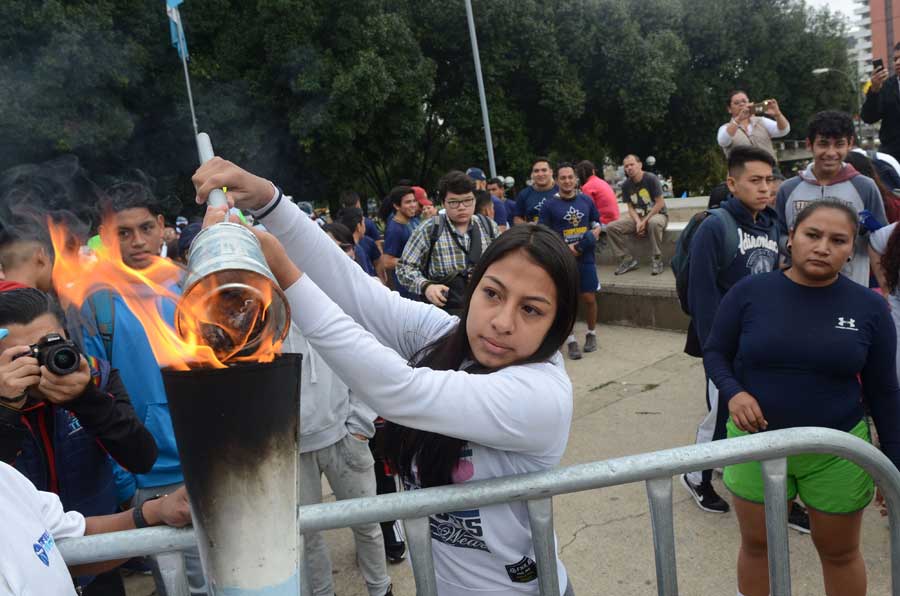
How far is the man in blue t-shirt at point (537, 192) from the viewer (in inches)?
324

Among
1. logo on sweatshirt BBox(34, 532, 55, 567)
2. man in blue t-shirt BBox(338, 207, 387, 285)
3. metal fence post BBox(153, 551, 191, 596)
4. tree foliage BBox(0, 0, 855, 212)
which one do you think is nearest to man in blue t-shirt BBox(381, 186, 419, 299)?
man in blue t-shirt BBox(338, 207, 387, 285)

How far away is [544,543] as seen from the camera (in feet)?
5.18

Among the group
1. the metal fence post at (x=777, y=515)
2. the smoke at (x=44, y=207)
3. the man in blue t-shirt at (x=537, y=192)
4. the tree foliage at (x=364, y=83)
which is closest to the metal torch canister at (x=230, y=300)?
the metal fence post at (x=777, y=515)

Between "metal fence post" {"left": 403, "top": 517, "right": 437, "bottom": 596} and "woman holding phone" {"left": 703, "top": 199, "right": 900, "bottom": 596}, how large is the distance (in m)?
1.43

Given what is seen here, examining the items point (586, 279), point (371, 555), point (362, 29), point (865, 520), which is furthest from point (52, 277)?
point (362, 29)

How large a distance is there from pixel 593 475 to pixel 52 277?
8.52 ft

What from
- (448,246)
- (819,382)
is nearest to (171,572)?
(819,382)

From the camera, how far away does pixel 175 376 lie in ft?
3.04

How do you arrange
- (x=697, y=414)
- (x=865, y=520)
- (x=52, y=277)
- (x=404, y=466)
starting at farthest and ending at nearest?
1. (x=697, y=414)
2. (x=865, y=520)
3. (x=52, y=277)
4. (x=404, y=466)

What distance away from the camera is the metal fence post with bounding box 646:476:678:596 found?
1628 mm

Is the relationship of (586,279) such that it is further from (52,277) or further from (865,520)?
(52,277)

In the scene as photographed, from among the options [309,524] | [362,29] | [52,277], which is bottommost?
[309,524]

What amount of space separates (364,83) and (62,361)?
1944 centimetres

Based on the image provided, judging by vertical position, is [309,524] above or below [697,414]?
above
